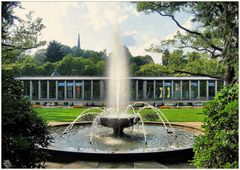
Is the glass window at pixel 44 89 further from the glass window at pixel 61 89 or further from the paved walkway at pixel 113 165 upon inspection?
the paved walkway at pixel 113 165

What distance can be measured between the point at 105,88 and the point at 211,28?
32.2 meters

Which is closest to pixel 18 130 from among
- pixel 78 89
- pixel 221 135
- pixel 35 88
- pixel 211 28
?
pixel 221 135

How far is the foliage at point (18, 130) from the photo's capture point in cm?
548

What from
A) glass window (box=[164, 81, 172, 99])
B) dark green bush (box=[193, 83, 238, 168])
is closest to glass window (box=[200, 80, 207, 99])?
glass window (box=[164, 81, 172, 99])

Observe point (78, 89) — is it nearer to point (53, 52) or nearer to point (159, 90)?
point (159, 90)

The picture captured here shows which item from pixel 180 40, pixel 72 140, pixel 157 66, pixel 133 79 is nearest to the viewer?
pixel 72 140

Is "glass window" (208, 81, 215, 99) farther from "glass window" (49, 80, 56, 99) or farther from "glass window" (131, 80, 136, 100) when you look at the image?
"glass window" (49, 80, 56, 99)

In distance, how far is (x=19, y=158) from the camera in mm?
5621

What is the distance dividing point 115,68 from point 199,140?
12531 mm

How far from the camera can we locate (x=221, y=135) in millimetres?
5148

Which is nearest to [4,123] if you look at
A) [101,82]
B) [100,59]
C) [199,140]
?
[199,140]

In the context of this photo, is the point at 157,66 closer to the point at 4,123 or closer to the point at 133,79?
the point at 4,123

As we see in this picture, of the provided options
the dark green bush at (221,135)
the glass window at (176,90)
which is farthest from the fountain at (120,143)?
the glass window at (176,90)

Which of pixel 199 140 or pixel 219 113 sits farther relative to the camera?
pixel 199 140
